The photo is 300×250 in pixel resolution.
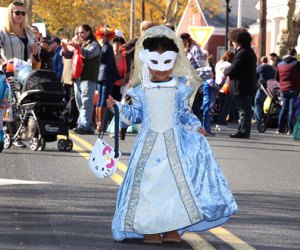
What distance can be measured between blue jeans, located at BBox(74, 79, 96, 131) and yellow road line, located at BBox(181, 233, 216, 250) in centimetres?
1216

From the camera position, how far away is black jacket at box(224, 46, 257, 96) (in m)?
22.3

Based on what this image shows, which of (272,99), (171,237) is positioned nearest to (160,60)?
(171,237)

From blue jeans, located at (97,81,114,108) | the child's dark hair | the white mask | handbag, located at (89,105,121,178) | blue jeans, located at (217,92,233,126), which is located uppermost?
the child's dark hair

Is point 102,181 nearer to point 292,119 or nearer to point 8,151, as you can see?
point 8,151

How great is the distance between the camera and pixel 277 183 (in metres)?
13.2

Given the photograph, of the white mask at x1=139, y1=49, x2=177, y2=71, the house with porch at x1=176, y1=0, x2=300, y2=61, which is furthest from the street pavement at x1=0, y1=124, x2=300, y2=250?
the house with porch at x1=176, y1=0, x2=300, y2=61

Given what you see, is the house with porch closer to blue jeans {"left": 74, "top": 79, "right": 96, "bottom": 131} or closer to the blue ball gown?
blue jeans {"left": 74, "top": 79, "right": 96, "bottom": 131}

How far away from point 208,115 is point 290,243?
14.2 meters

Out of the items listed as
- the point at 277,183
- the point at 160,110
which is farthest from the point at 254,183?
the point at 160,110

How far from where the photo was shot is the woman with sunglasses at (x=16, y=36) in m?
16.1

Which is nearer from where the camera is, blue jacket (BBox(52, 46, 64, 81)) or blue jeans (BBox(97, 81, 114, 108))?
blue jeans (BBox(97, 81, 114, 108))

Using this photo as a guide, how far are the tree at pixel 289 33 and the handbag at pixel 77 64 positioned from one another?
69.6ft

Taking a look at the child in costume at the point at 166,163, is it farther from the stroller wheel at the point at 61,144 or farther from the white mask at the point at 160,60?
the stroller wheel at the point at 61,144

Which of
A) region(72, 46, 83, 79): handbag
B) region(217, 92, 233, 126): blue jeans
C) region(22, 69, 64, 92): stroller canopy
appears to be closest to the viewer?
region(22, 69, 64, 92): stroller canopy
